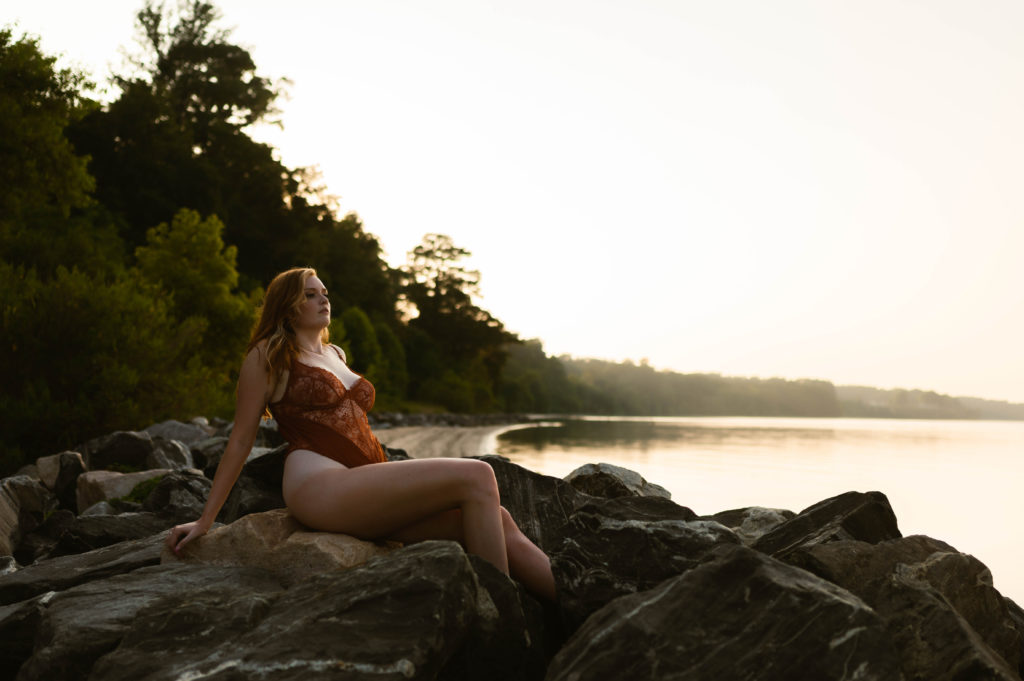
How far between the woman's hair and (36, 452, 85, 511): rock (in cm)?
676

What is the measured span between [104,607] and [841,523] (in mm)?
4009

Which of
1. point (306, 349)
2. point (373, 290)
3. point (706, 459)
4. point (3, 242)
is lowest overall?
point (706, 459)

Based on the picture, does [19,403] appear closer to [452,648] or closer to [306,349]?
[306,349]

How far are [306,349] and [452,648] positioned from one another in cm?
208

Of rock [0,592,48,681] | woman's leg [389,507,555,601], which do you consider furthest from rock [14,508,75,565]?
woman's leg [389,507,555,601]

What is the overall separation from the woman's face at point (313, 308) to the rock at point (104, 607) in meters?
1.39

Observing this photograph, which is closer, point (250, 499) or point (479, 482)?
point (479, 482)

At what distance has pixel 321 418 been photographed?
448 cm

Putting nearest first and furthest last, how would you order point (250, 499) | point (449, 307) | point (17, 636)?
1. point (17, 636)
2. point (250, 499)
3. point (449, 307)

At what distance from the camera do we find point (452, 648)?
3277 millimetres

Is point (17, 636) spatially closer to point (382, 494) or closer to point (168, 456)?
point (382, 494)

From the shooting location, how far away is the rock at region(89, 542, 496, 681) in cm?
304

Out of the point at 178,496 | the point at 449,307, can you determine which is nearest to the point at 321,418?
the point at 178,496

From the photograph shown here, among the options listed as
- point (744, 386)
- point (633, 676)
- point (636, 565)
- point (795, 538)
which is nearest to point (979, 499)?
point (795, 538)
